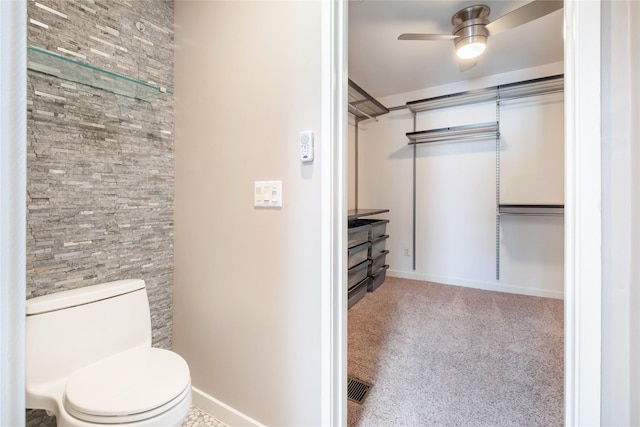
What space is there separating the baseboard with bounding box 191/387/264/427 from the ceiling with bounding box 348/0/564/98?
7.78 feet

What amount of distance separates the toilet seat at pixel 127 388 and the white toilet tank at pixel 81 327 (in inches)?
2.4

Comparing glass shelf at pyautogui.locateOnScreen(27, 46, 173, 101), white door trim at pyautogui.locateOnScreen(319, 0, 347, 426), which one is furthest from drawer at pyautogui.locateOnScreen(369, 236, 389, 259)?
glass shelf at pyautogui.locateOnScreen(27, 46, 173, 101)

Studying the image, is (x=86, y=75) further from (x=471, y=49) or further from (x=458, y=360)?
(x=458, y=360)

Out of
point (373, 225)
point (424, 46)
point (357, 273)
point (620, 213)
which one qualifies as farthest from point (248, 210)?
point (424, 46)

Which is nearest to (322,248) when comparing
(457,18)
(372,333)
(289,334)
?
(289,334)

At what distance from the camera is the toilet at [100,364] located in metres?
0.88

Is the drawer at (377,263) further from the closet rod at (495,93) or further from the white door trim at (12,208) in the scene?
the white door trim at (12,208)

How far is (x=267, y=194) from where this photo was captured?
48.2 inches

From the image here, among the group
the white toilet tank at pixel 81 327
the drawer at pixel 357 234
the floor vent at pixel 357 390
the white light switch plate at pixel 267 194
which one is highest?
the white light switch plate at pixel 267 194

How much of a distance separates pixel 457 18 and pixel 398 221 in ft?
7.74

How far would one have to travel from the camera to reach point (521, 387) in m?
1.56

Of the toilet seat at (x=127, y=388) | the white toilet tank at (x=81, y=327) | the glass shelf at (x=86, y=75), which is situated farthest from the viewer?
the glass shelf at (x=86, y=75)

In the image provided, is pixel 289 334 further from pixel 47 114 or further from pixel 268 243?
pixel 47 114

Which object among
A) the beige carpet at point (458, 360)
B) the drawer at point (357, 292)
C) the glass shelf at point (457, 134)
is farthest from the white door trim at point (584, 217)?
the glass shelf at point (457, 134)
